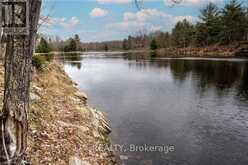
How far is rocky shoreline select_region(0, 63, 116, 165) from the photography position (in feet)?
19.2

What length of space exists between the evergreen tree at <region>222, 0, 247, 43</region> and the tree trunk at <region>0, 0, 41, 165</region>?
64.9 m

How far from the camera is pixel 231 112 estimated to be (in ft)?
46.0

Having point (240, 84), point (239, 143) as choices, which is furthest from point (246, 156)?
point (240, 84)

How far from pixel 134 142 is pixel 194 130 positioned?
3.22 meters

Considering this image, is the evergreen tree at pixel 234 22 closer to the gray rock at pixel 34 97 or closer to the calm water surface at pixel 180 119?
the calm water surface at pixel 180 119

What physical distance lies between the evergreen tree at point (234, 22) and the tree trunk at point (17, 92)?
213ft

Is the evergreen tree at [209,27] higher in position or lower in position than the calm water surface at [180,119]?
higher

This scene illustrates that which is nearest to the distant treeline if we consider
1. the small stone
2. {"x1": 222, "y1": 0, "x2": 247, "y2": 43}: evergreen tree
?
{"x1": 222, "y1": 0, "x2": 247, "y2": 43}: evergreen tree

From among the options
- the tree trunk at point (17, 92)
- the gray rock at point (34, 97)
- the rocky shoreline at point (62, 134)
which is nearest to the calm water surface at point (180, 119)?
the rocky shoreline at point (62, 134)

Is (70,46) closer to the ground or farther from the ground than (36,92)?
farther from the ground

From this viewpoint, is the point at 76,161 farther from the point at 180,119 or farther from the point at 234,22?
the point at 234,22

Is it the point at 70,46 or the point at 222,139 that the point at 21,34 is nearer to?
the point at 222,139

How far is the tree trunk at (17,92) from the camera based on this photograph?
10.7 ft

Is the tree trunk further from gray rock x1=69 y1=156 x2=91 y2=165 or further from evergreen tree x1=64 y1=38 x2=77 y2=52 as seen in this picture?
evergreen tree x1=64 y1=38 x2=77 y2=52
